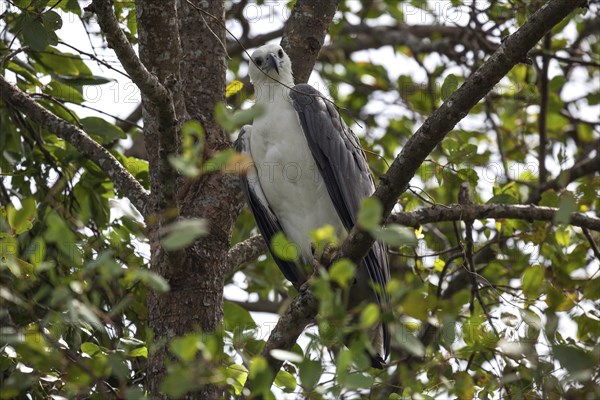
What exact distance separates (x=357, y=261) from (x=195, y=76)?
144cm

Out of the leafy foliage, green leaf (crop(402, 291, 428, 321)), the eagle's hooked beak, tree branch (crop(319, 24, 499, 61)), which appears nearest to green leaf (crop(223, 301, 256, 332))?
the leafy foliage

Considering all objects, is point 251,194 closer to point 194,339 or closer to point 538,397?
point 538,397

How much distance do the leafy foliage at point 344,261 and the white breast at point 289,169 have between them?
28 centimetres

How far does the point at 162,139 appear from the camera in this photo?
3.09 m

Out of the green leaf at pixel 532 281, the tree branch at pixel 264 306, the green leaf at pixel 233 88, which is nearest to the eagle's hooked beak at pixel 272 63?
the green leaf at pixel 233 88

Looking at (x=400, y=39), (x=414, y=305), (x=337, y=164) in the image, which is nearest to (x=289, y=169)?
(x=337, y=164)

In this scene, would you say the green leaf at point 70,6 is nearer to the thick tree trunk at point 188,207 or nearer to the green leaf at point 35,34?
the green leaf at point 35,34

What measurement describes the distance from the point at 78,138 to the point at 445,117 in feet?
6.06

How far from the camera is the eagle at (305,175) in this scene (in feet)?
14.6

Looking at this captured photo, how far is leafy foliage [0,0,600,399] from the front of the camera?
2094 mm

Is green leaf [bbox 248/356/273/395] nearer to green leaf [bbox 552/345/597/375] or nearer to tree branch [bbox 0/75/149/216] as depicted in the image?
green leaf [bbox 552/345/597/375]

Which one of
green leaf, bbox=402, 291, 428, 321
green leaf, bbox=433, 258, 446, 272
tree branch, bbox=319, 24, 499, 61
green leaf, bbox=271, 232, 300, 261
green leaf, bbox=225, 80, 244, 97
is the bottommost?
green leaf, bbox=402, 291, 428, 321

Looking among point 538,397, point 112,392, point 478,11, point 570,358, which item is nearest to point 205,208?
point 112,392

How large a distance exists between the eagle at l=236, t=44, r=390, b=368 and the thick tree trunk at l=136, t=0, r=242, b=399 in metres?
0.44
